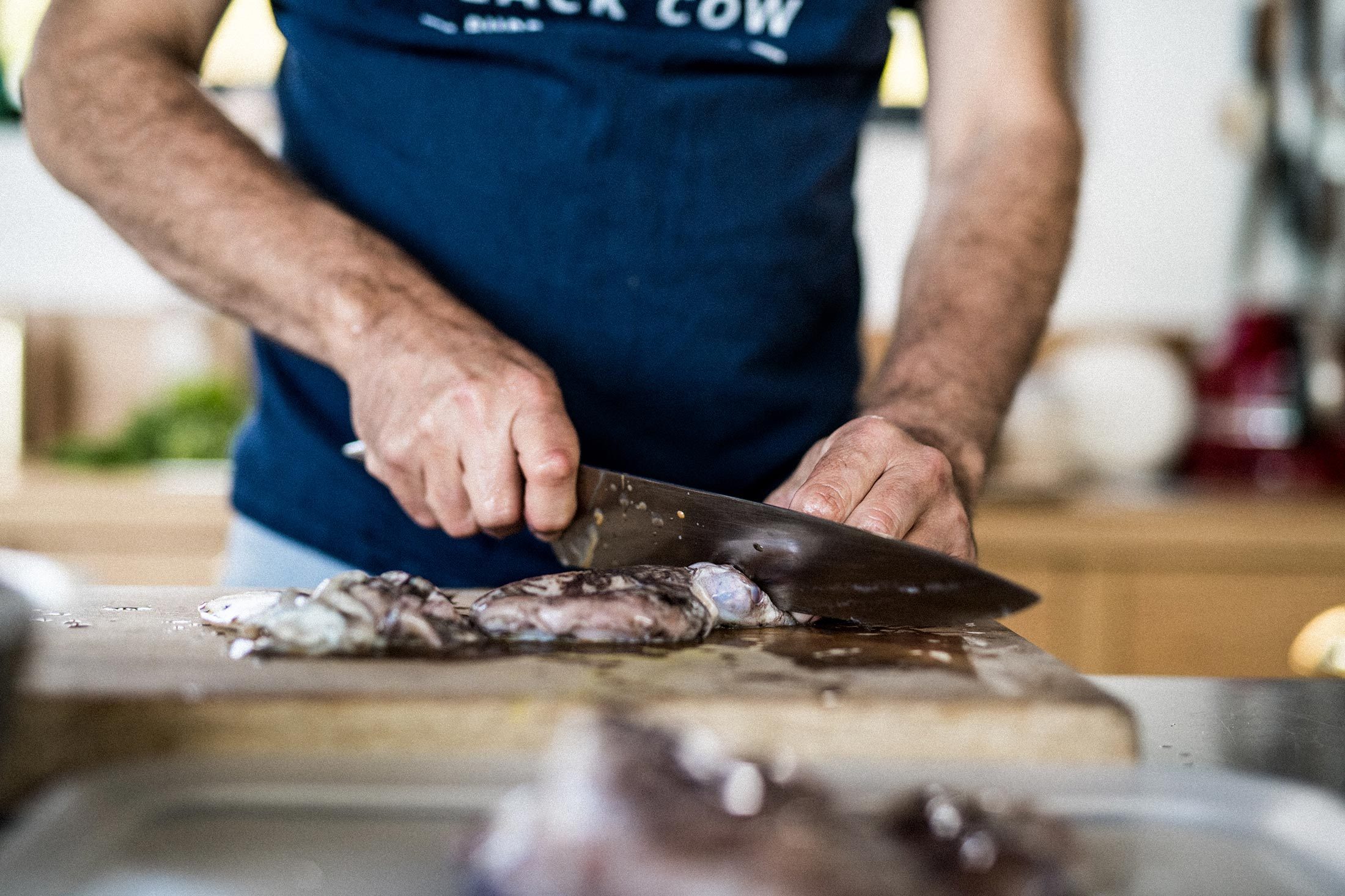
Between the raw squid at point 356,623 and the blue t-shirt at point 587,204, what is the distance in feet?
1.23

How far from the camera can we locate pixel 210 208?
3.48 feet

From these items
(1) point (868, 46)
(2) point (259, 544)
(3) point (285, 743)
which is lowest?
(2) point (259, 544)

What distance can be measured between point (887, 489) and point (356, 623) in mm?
411

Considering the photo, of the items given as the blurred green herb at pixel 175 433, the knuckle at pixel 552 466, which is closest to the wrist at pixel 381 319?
the knuckle at pixel 552 466

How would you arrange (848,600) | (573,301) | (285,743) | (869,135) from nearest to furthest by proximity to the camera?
1. (285,743)
2. (848,600)
3. (573,301)
4. (869,135)

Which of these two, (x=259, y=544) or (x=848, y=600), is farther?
(x=259, y=544)

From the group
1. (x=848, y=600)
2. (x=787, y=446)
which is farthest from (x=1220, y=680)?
(x=787, y=446)

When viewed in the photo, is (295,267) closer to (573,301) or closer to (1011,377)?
(573,301)

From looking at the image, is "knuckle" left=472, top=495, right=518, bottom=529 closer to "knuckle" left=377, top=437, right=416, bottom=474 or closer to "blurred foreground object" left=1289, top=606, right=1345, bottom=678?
"knuckle" left=377, top=437, right=416, bottom=474

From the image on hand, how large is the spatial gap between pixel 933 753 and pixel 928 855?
0.22m

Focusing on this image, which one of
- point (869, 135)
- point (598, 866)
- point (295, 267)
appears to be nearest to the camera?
point (598, 866)

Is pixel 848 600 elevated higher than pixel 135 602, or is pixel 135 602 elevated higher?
pixel 848 600

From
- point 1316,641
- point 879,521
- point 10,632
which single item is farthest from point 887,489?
point 1316,641

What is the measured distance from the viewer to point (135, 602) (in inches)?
36.0
